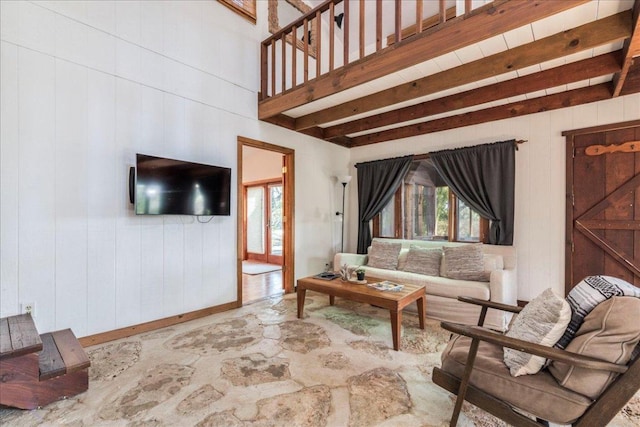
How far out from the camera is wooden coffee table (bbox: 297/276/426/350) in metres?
2.65

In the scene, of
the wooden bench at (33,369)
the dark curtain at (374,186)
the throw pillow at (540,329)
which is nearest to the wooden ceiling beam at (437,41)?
the throw pillow at (540,329)

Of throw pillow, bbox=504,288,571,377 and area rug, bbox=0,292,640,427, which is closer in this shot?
throw pillow, bbox=504,288,571,377

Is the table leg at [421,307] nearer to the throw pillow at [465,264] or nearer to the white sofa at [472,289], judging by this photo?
the white sofa at [472,289]

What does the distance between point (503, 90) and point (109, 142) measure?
165 inches

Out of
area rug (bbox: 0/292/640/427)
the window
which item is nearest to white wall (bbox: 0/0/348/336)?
area rug (bbox: 0/292/640/427)

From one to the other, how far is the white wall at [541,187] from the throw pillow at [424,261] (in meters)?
1.11

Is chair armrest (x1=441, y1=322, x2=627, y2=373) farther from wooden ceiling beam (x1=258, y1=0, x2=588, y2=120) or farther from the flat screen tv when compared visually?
the flat screen tv

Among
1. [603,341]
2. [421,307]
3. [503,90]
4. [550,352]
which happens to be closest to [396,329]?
[421,307]

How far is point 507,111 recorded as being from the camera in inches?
154

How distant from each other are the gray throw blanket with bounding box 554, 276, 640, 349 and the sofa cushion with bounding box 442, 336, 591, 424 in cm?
21

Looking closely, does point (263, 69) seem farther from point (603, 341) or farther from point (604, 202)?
point (604, 202)

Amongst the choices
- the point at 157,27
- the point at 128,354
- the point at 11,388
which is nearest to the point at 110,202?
the point at 128,354

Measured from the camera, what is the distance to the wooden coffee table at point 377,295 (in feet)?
8.70

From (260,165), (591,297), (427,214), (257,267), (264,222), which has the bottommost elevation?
(257,267)
